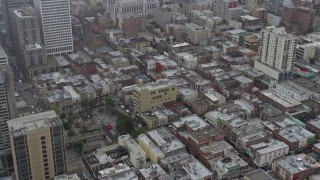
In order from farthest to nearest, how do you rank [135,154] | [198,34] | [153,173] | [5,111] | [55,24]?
1. [198,34]
2. [55,24]
3. [135,154]
4. [5,111]
5. [153,173]

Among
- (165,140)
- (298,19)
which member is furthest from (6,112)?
(298,19)

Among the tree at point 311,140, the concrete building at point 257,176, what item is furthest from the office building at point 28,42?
the tree at point 311,140

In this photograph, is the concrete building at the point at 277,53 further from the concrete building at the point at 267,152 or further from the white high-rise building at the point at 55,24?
the white high-rise building at the point at 55,24

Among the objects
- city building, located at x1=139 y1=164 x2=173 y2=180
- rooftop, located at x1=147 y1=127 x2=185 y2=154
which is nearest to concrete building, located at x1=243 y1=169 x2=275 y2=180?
city building, located at x1=139 y1=164 x2=173 y2=180

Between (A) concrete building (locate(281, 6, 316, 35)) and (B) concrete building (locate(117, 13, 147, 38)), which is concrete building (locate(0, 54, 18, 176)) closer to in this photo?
(B) concrete building (locate(117, 13, 147, 38))

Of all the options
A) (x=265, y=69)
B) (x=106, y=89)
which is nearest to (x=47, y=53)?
(x=106, y=89)

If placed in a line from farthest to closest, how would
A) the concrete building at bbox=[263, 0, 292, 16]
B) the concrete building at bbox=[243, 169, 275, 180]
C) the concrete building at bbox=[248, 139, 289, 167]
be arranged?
the concrete building at bbox=[263, 0, 292, 16] < the concrete building at bbox=[248, 139, 289, 167] < the concrete building at bbox=[243, 169, 275, 180]

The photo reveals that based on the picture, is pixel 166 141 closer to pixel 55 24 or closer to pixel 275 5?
pixel 55 24
